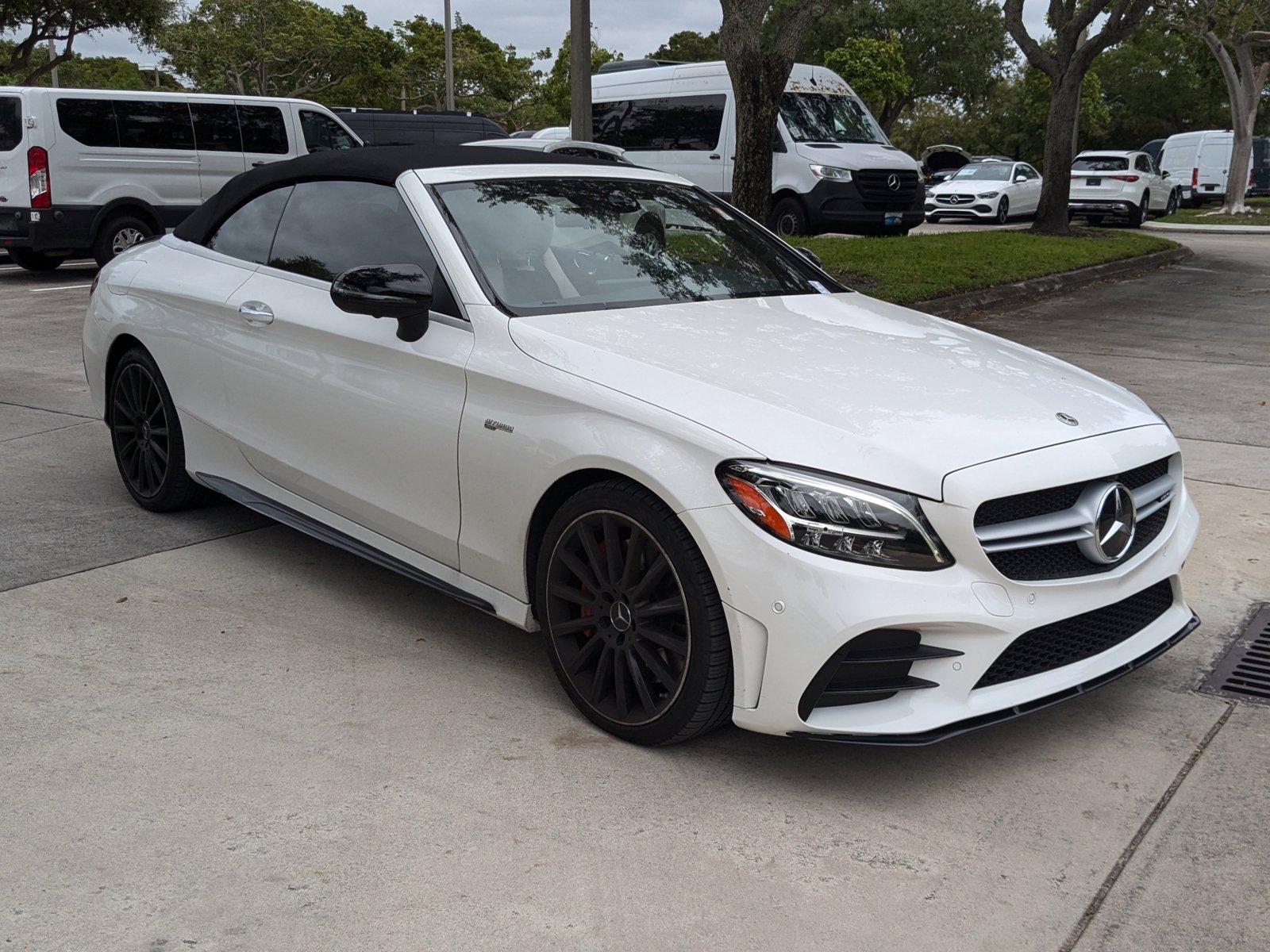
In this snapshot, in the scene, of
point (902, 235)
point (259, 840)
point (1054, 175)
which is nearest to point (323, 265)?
point (259, 840)

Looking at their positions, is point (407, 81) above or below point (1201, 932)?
above

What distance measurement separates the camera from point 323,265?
15.0 ft

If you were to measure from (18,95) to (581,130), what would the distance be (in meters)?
6.75

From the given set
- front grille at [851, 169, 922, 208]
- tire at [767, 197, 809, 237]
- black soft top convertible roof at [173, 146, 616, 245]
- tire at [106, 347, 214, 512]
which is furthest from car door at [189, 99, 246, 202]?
black soft top convertible roof at [173, 146, 616, 245]

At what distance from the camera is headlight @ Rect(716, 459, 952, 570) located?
10.2ft

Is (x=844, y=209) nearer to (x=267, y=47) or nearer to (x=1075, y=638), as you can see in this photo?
(x=1075, y=638)

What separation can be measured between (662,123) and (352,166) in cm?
1384

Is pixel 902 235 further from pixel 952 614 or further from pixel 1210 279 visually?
pixel 952 614

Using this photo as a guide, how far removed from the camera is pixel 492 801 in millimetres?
3248

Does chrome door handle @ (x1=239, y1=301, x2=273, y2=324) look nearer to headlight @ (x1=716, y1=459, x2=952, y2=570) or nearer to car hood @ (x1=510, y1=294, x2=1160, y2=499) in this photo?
car hood @ (x1=510, y1=294, x2=1160, y2=499)

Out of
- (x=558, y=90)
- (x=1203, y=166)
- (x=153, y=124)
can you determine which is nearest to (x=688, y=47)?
(x=558, y=90)

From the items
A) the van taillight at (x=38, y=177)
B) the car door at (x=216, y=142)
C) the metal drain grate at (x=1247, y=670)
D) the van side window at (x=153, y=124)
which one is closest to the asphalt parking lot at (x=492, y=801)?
the metal drain grate at (x=1247, y=670)

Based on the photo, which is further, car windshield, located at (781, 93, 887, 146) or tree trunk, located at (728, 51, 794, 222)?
car windshield, located at (781, 93, 887, 146)

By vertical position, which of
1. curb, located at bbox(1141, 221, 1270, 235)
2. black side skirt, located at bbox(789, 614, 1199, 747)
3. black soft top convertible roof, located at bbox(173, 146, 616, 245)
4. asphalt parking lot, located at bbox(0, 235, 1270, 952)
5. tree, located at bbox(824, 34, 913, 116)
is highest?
tree, located at bbox(824, 34, 913, 116)
